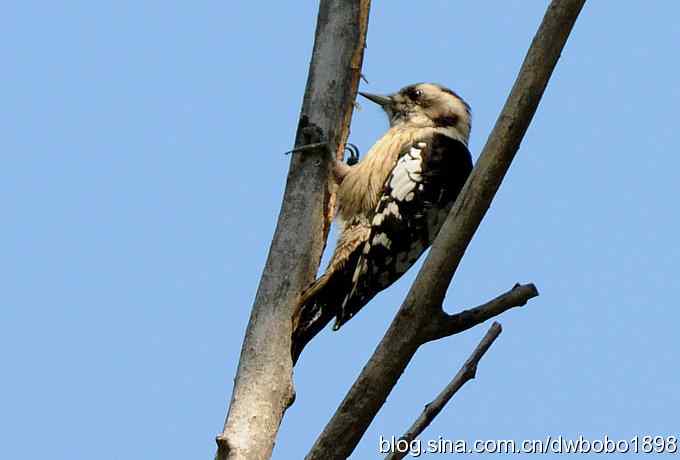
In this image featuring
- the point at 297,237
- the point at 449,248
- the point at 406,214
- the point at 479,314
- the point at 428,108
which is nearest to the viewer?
the point at 449,248

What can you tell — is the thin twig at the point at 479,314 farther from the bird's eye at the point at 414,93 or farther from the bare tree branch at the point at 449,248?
the bird's eye at the point at 414,93

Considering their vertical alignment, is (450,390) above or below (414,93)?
below

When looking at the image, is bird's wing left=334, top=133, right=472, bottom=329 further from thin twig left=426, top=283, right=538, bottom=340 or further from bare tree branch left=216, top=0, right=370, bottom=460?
thin twig left=426, top=283, right=538, bottom=340

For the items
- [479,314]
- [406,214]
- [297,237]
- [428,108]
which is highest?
[428,108]

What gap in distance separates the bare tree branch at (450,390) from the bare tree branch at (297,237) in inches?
25.7

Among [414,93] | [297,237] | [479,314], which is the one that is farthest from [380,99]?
[479,314]

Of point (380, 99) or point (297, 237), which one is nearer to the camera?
point (297, 237)

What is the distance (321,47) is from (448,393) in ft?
6.01

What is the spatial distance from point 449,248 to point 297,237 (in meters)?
1.11

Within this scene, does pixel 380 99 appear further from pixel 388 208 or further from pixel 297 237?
pixel 297 237

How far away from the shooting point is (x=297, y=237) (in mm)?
3865

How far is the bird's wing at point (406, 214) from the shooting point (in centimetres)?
468

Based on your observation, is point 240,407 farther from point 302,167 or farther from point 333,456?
point 302,167

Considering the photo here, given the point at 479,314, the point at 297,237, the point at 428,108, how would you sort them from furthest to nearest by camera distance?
the point at 428,108 < the point at 297,237 < the point at 479,314
